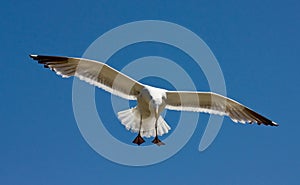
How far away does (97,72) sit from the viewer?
22781mm

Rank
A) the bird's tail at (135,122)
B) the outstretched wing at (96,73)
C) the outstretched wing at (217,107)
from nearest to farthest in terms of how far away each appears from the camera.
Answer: the outstretched wing at (96,73) < the bird's tail at (135,122) < the outstretched wing at (217,107)

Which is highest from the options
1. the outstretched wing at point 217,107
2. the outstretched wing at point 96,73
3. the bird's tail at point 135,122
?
the outstretched wing at point 217,107

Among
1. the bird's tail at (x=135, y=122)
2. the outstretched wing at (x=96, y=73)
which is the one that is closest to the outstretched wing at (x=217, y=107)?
the bird's tail at (x=135, y=122)

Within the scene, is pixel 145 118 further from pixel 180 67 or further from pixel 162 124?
pixel 180 67

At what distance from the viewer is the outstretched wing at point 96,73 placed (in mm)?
22547

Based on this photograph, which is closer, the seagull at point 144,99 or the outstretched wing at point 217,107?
the seagull at point 144,99

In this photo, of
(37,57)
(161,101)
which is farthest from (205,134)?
(37,57)

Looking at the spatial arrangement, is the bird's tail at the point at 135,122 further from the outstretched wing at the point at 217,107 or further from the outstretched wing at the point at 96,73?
the outstretched wing at the point at 217,107

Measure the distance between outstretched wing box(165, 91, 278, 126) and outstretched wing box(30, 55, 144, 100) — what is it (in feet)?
3.12

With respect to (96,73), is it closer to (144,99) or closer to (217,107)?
(144,99)

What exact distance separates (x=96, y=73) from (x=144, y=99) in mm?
1073

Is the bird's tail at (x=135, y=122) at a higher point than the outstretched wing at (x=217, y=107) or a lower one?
lower

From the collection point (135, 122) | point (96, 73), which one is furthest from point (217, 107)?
point (96, 73)

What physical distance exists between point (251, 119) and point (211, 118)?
85 cm
